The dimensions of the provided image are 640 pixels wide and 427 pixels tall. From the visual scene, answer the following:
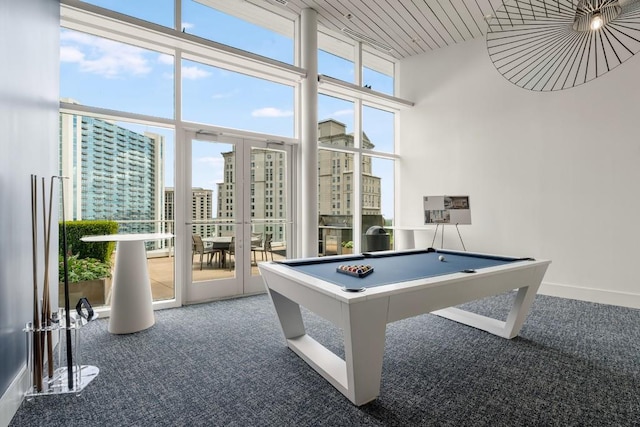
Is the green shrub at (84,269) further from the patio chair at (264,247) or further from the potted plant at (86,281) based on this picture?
the patio chair at (264,247)

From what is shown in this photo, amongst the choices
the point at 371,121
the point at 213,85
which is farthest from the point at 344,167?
the point at 213,85

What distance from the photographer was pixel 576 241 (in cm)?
443

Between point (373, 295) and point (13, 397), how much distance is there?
83.2 inches

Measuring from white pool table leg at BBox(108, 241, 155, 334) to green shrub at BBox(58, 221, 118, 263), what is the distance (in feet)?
5.18

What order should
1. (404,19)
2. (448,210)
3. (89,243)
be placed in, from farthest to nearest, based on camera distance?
(448,210), (404,19), (89,243)

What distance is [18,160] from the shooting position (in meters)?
2.03

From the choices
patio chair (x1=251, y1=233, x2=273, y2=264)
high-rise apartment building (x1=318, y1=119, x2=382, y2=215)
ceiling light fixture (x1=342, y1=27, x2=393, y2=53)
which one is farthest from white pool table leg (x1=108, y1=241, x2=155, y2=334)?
ceiling light fixture (x1=342, y1=27, x2=393, y2=53)

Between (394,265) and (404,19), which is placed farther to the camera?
(404,19)

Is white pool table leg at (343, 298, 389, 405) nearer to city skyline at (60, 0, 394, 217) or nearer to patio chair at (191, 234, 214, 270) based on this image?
patio chair at (191, 234, 214, 270)

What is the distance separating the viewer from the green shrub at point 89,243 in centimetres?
420

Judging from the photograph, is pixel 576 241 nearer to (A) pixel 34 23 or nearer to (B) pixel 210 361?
(B) pixel 210 361

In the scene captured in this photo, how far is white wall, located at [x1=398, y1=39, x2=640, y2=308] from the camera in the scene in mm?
4090

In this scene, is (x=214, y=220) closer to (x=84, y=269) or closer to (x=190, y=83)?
(x=84, y=269)

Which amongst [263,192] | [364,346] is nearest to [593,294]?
[364,346]
